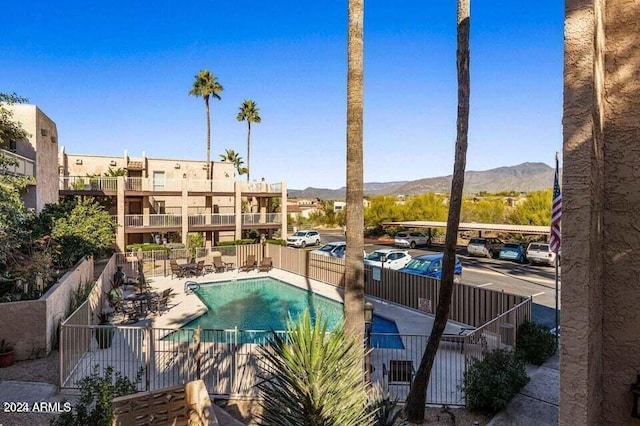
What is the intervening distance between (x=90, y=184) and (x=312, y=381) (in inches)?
1113

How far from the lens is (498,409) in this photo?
24.1 feet

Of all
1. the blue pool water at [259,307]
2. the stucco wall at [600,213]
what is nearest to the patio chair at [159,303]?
the blue pool water at [259,307]

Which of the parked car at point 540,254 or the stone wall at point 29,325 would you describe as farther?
the parked car at point 540,254

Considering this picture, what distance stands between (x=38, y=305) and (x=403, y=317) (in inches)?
435

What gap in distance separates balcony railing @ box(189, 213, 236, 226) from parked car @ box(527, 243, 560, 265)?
20.6 meters

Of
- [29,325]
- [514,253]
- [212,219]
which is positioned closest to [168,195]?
[212,219]

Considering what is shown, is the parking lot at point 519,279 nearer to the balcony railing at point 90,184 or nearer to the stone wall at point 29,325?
the stone wall at point 29,325

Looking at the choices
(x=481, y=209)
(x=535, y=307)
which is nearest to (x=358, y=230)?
(x=535, y=307)

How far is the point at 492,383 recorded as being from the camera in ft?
24.0

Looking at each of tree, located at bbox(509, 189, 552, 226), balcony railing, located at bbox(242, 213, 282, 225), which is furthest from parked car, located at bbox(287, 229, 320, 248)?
tree, located at bbox(509, 189, 552, 226)

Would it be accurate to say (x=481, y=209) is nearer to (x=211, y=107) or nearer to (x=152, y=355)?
(x=211, y=107)

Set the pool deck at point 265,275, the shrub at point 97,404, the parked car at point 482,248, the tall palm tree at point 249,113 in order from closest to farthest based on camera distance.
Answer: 1. the shrub at point 97,404
2. the pool deck at point 265,275
3. the parked car at point 482,248
4. the tall palm tree at point 249,113

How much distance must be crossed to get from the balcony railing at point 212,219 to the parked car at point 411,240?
15372 millimetres

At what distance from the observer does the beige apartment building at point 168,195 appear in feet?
88.7
